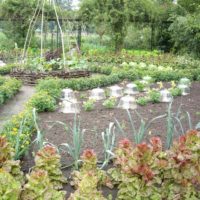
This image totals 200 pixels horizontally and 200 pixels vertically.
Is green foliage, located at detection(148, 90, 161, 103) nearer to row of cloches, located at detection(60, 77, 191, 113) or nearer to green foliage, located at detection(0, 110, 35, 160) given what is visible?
row of cloches, located at detection(60, 77, 191, 113)

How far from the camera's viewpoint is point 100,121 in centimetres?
651

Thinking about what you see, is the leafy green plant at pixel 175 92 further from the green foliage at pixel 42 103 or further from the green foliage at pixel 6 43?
the green foliage at pixel 6 43

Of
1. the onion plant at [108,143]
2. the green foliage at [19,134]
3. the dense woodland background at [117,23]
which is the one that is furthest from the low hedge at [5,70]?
the onion plant at [108,143]

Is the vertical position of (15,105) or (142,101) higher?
(142,101)

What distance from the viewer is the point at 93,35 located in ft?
74.9

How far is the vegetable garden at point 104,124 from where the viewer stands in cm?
341

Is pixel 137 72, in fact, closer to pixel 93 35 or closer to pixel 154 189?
pixel 154 189

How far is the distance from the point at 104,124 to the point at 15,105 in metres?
2.62

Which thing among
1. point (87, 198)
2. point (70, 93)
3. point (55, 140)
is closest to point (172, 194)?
point (87, 198)

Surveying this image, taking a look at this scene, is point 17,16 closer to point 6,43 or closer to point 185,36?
point 6,43

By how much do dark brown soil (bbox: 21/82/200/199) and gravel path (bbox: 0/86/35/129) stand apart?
0.74 metres

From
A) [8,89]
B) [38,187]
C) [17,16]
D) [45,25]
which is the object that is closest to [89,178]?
[38,187]

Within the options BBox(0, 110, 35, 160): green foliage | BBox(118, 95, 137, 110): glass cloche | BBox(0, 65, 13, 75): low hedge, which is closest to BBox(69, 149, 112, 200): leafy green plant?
BBox(0, 110, 35, 160): green foliage

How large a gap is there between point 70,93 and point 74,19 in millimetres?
12386
